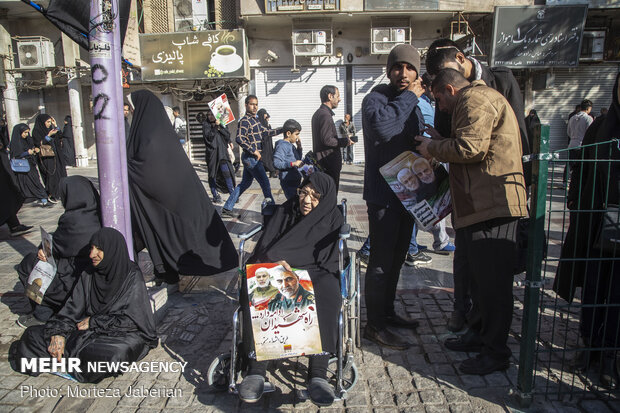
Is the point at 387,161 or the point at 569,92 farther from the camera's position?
the point at 569,92

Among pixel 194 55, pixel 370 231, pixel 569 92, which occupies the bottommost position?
pixel 370 231

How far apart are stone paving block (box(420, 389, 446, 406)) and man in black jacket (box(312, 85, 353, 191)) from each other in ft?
10.6

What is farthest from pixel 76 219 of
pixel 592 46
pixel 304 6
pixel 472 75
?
pixel 592 46

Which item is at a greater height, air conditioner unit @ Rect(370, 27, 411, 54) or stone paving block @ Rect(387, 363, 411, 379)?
air conditioner unit @ Rect(370, 27, 411, 54)

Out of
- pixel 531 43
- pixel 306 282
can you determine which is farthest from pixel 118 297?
pixel 531 43

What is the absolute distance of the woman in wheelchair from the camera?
248 cm

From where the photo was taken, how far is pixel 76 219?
139 inches

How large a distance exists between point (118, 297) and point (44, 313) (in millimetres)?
826

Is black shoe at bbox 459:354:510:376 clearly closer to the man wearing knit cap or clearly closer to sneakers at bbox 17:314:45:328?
the man wearing knit cap

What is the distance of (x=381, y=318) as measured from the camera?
123 inches

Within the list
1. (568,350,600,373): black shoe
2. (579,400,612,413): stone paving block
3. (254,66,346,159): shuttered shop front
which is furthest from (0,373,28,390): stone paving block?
(254,66,346,159): shuttered shop front

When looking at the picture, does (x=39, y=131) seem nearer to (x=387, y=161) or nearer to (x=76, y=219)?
(x=76, y=219)

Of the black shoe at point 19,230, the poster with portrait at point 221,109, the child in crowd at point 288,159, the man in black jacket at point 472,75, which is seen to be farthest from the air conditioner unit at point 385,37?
the man in black jacket at point 472,75

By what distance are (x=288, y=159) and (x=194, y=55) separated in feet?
37.4
